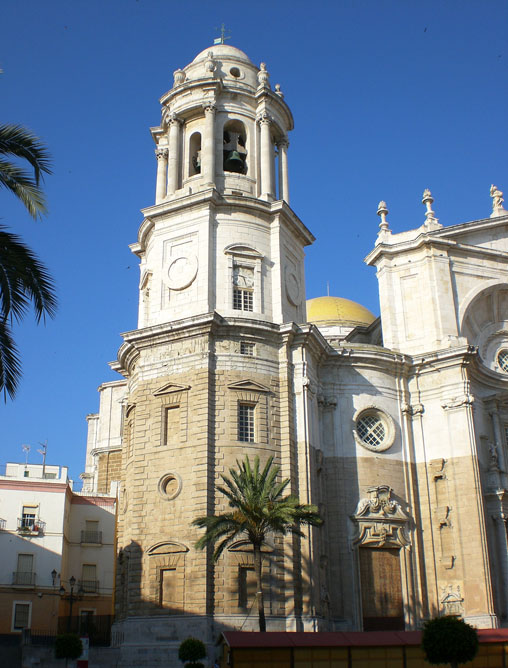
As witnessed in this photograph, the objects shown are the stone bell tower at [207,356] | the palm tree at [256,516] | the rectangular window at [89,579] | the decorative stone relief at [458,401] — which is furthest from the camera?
the rectangular window at [89,579]

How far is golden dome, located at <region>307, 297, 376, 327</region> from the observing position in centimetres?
5966

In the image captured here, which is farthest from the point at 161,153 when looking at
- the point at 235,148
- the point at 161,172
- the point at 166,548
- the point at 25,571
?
the point at 25,571

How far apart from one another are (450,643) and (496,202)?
31028mm

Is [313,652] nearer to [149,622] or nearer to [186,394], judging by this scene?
[149,622]

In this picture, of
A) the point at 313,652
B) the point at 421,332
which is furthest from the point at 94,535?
the point at 313,652

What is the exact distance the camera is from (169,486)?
32.1 m

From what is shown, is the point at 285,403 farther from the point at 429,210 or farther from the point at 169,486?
the point at 429,210

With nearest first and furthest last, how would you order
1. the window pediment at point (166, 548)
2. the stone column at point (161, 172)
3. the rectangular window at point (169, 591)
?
the rectangular window at point (169, 591) → the window pediment at point (166, 548) → the stone column at point (161, 172)

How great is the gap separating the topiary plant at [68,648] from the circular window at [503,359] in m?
25.9

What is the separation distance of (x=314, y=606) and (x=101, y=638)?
10.3m

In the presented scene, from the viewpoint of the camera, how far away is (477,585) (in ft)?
112

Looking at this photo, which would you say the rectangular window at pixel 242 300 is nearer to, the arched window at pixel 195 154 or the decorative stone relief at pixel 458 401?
the arched window at pixel 195 154

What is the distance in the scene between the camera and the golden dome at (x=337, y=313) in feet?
196

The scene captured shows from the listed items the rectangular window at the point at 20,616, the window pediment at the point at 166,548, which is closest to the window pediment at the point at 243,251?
the window pediment at the point at 166,548
